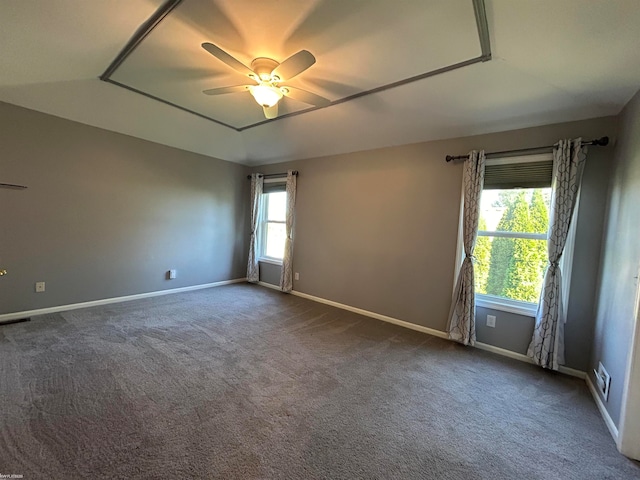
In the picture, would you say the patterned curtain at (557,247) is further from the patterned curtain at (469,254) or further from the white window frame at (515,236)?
the patterned curtain at (469,254)

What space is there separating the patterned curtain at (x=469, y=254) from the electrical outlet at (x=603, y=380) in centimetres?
97

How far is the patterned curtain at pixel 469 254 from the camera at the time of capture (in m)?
2.97

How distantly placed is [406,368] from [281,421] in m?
1.29

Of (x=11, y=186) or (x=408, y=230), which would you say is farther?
(x=408, y=230)

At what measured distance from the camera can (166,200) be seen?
4320 mm

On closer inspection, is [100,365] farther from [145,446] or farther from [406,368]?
[406,368]

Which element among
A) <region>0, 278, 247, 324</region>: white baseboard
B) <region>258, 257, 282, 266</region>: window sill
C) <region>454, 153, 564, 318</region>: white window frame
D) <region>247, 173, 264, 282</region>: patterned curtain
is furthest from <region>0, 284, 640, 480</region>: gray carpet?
<region>247, 173, 264, 282</region>: patterned curtain

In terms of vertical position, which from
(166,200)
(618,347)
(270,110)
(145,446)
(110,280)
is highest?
(270,110)

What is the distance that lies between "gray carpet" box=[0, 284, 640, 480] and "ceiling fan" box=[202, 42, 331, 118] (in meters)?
2.31

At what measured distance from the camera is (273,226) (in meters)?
5.35

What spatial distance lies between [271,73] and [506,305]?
125 inches

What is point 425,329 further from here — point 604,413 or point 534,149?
point 534,149

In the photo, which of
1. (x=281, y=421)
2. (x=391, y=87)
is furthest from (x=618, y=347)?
(x=391, y=87)

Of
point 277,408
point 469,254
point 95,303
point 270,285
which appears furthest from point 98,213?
point 469,254
